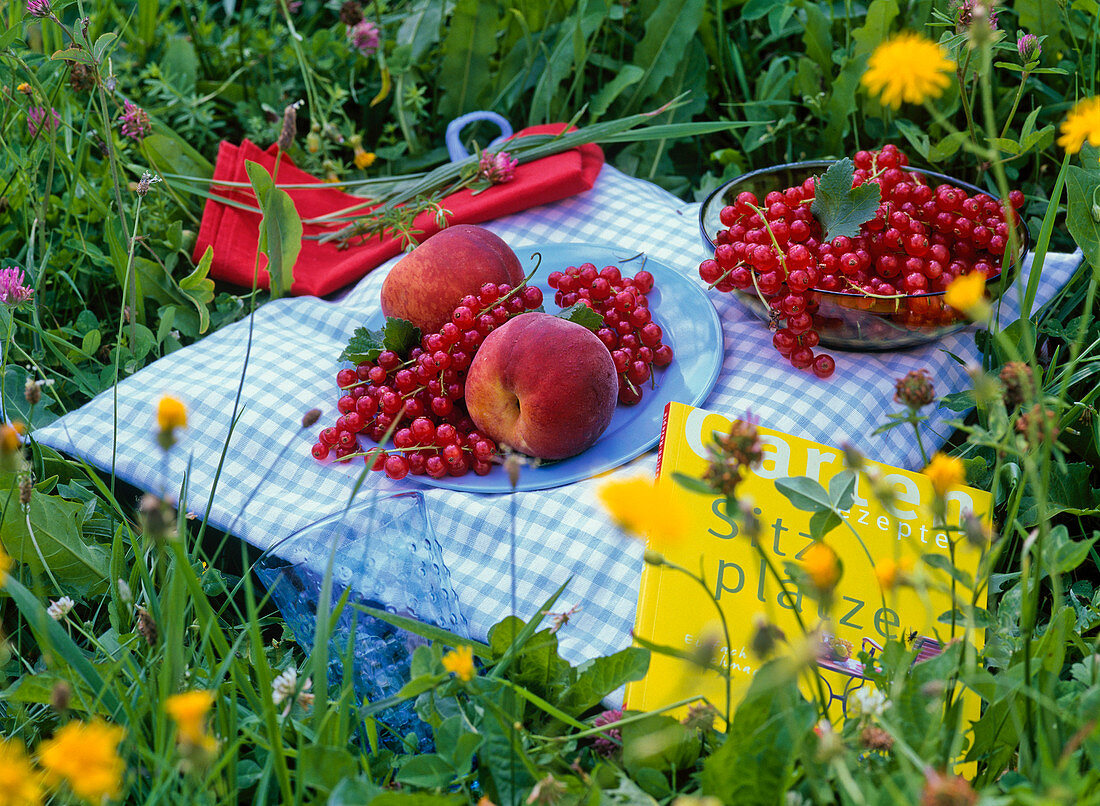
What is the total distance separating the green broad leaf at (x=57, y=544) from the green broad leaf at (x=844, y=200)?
921 millimetres

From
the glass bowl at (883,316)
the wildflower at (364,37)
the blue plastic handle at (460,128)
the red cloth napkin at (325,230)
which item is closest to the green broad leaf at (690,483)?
the glass bowl at (883,316)

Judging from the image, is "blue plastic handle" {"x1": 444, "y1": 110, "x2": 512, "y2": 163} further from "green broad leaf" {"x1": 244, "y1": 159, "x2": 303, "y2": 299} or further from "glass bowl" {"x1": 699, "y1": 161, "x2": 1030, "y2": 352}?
"glass bowl" {"x1": 699, "y1": 161, "x2": 1030, "y2": 352}

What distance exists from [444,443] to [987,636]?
1.95ft

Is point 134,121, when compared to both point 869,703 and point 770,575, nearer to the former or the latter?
point 770,575

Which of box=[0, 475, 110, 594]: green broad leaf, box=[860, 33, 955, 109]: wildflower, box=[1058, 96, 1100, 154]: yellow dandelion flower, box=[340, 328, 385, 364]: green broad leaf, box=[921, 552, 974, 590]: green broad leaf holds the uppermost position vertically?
box=[860, 33, 955, 109]: wildflower

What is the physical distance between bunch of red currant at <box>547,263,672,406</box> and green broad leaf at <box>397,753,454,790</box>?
553 millimetres

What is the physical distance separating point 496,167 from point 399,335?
0.46 meters

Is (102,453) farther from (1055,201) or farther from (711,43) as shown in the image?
(711,43)

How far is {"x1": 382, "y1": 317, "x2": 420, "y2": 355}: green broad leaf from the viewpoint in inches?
43.3

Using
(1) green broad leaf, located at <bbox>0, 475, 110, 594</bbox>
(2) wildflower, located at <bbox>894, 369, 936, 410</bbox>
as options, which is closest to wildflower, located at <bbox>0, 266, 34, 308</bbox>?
(1) green broad leaf, located at <bbox>0, 475, 110, 594</bbox>

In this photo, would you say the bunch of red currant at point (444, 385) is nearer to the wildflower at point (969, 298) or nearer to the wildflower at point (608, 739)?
the wildflower at point (608, 739)

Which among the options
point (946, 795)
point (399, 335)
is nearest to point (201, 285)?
point (399, 335)

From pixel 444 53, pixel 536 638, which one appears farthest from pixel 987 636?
pixel 444 53

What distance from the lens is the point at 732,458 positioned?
0.57 meters
